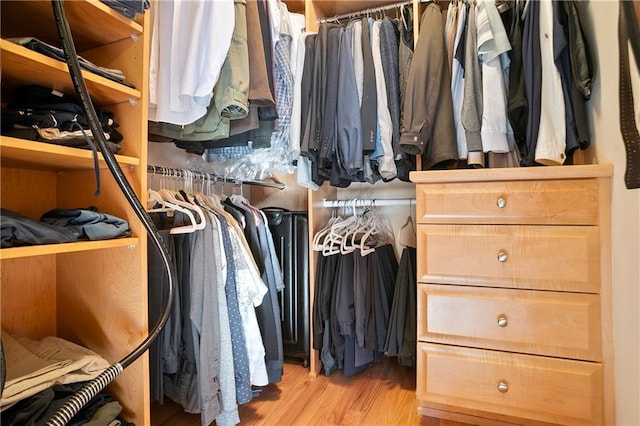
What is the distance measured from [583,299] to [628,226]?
0.27 metres

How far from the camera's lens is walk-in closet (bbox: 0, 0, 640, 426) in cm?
73

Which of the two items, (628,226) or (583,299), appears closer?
(628,226)

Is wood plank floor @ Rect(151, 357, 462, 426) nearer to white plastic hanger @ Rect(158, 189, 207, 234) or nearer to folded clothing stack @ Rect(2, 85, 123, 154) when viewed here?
white plastic hanger @ Rect(158, 189, 207, 234)

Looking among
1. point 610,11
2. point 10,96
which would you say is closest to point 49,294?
point 10,96

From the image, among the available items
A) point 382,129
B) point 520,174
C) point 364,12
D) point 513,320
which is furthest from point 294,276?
point 364,12

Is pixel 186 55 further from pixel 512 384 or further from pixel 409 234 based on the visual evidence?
pixel 512 384

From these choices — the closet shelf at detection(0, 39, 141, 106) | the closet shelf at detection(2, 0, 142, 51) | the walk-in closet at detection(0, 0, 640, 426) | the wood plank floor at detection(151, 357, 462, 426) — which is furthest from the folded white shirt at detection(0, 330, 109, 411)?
the closet shelf at detection(2, 0, 142, 51)

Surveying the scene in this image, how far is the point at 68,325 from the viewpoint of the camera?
0.94m

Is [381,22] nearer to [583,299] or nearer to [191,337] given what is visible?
[583,299]

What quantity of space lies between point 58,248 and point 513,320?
1.19 m

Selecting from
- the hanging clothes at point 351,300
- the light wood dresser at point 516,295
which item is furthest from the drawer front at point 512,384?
the hanging clothes at point 351,300

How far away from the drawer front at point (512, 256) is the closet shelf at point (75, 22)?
1.04 metres

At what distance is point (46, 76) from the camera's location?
71cm

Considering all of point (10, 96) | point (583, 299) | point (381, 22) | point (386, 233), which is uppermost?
point (381, 22)
